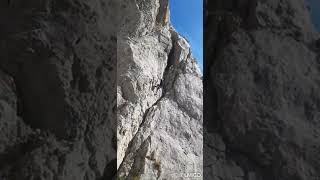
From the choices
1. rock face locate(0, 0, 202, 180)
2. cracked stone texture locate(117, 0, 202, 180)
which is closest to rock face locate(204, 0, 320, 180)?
rock face locate(0, 0, 202, 180)

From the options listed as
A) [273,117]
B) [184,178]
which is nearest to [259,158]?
[273,117]

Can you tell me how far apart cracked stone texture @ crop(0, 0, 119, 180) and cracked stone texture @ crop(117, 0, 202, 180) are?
4470 mm

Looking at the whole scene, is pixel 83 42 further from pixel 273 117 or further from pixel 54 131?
pixel 273 117

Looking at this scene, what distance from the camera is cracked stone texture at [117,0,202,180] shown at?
5758mm

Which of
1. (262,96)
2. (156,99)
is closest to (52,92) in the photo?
(262,96)

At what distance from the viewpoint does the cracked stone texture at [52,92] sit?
82 centimetres

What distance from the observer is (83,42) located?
943mm

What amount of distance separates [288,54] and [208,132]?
1.14 feet

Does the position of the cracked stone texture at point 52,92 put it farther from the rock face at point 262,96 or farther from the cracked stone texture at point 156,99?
Result: the cracked stone texture at point 156,99

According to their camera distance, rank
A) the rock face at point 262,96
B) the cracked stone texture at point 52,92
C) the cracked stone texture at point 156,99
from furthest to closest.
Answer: the cracked stone texture at point 156,99 < the rock face at point 262,96 < the cracked stone texture at point 52,92

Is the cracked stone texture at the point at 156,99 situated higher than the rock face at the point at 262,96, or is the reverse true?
the cracked stone texture at the point at 156,99

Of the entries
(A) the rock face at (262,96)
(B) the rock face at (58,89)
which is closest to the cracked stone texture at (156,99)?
(A) the rock face at (262,96)

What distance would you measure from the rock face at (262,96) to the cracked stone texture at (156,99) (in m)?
4.22

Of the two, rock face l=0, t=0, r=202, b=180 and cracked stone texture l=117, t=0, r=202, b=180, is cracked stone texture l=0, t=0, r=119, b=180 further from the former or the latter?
cracked stone texture l=117, t=0, r=202, b=180
